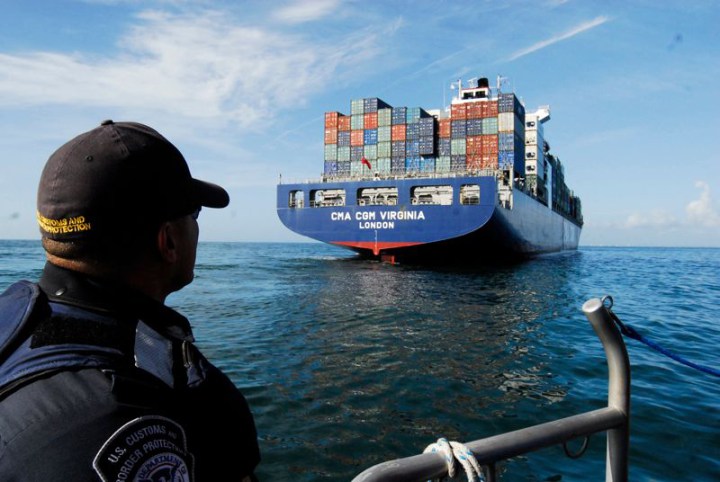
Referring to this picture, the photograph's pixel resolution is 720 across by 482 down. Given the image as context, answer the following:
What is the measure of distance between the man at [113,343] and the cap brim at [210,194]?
12mm

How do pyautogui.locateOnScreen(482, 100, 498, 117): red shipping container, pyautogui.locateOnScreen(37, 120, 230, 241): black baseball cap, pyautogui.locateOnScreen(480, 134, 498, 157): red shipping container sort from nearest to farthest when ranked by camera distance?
pyautogui.locateOnScreen(37, 120, 230, 241): black baseball cap < pyautogui.locateOnScreen(480, 134, 498, 157): red shipping container < pyautogui.locateOnScreen(482, 100, 498, 117): red shipping container

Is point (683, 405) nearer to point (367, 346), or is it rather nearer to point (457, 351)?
point (457, 351)

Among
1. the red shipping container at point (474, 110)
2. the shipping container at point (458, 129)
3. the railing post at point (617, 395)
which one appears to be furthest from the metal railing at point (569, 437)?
the red shipping container at point (474, 110)

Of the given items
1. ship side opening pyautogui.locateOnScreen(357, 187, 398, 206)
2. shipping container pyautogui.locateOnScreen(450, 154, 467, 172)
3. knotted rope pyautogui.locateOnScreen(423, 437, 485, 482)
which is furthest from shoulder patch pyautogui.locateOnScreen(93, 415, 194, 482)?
shipping container pyautogui.locateOnScreen(450, 154, 467, 172)

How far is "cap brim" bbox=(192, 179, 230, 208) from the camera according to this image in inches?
53.3

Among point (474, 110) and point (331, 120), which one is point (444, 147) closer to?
point (474, 110)

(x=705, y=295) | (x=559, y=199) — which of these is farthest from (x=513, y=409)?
(x=559, y=199)

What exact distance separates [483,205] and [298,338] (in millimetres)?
15794

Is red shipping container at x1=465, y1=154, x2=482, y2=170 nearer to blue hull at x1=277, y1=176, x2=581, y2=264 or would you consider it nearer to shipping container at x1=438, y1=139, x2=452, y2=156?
shipping container at x1=438, y1=139, x2=452, y2=156

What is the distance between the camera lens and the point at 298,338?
25.8 ft

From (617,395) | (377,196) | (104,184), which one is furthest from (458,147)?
(104,184)

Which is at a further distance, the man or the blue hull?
the blue hull

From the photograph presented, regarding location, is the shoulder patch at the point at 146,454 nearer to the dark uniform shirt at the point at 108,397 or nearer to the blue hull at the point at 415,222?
the dark uniform shirt at the point at 108,397

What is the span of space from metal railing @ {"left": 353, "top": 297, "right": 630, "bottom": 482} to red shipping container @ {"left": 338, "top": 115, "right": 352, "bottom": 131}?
98.6ft
